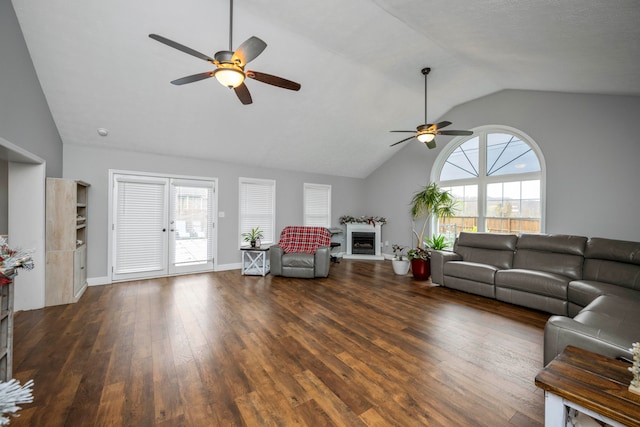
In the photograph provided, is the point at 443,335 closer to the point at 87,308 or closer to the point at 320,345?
the point at 320,345

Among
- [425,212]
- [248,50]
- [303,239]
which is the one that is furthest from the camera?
[425,212]

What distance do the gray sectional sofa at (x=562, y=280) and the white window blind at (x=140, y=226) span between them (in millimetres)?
5139

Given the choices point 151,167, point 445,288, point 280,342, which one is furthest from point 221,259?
point 445,288

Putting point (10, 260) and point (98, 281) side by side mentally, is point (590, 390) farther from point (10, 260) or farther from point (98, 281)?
point (98, 281)

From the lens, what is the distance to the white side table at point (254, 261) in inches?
202

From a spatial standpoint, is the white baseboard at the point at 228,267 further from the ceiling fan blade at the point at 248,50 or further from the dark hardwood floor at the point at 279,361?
the ceiling fan blade at the point at 248,50

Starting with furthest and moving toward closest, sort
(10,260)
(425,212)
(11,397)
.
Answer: (425,212) < (10,260) < (11,397)

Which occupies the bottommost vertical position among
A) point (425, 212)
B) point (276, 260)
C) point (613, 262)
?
point (276, 260)

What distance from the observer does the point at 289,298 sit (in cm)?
384

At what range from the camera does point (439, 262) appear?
4.45 m

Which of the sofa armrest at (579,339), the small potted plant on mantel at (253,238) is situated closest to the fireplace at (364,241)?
the small potted plant on mantel at (253,238)

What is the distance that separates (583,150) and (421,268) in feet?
10.3

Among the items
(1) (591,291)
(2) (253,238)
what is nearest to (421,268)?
(1) (591,291)

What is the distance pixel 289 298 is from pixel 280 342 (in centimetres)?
129
